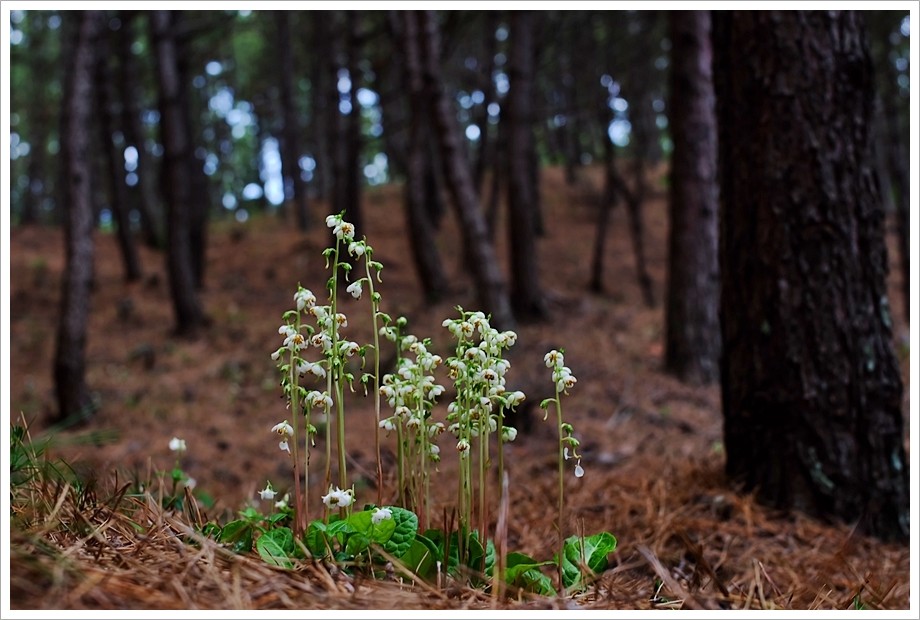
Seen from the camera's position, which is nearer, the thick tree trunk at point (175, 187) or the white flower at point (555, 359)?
the white flower at point (555, 359)

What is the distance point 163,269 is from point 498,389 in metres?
13.4

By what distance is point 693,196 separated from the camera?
21.8ft

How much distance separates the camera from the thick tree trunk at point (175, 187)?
9.74 m

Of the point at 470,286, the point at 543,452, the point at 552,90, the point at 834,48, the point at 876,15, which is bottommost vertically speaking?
the point at 543,452

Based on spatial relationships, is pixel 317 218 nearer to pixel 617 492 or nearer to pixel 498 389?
pixel 617 492

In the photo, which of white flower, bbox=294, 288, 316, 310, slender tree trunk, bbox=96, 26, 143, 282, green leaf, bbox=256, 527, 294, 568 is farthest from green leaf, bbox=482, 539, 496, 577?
slender tree trunk, bbox=96, 26, 143, 282

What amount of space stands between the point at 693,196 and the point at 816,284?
401cm

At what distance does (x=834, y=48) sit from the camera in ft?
9.50

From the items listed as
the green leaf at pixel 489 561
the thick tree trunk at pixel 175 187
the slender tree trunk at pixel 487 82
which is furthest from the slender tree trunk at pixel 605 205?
the green leaf at pixel 489 561

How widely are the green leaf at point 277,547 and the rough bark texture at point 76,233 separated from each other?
5803mm

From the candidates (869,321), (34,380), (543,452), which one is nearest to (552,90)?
(34,380)

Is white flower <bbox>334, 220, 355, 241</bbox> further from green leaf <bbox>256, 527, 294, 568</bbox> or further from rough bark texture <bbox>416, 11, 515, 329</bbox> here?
rough bark texture <bbox>416, 11, 515, 329</bbox>

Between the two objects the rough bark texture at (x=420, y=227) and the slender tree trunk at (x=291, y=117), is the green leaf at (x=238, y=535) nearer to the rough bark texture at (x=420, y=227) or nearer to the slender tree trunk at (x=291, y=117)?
the rough bark texture at (x=420, y=227)

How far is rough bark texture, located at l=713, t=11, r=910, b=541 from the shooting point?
111 inches
